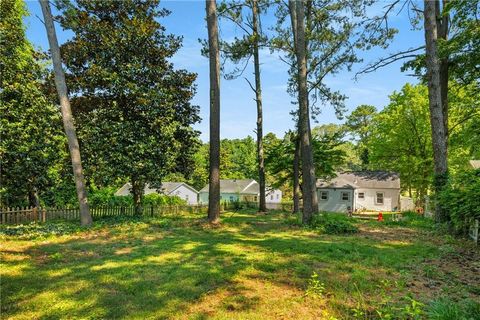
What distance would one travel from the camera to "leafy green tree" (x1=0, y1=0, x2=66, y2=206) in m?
15.5

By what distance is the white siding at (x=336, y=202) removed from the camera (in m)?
29.5

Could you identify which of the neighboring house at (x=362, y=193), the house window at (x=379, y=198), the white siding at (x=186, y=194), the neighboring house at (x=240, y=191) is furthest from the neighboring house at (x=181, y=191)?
the house window at (x=379, y=198)

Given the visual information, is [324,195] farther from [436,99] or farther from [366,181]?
[436,99]

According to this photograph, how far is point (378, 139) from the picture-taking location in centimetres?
2862

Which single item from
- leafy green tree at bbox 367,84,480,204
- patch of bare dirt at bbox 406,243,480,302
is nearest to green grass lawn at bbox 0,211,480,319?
patch of bare dirt at bbox 406,243,480,302

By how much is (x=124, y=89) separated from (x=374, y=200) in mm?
27693

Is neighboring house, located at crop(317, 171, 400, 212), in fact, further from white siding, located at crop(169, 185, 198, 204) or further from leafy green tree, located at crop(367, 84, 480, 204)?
white siding, located at crop(169, 185, 198, 204)

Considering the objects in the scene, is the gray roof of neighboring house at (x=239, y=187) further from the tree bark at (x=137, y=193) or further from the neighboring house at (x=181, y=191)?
the tree bark at (x=137, y=193)

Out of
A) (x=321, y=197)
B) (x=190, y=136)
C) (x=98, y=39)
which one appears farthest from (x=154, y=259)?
(x=321, y=197)

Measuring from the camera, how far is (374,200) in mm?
30781

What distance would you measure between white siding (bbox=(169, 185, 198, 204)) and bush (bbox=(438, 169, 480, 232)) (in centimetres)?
3629

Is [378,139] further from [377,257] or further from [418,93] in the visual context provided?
[377,257]

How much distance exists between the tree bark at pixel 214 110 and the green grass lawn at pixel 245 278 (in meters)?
3.08

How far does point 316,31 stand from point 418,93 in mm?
16162
